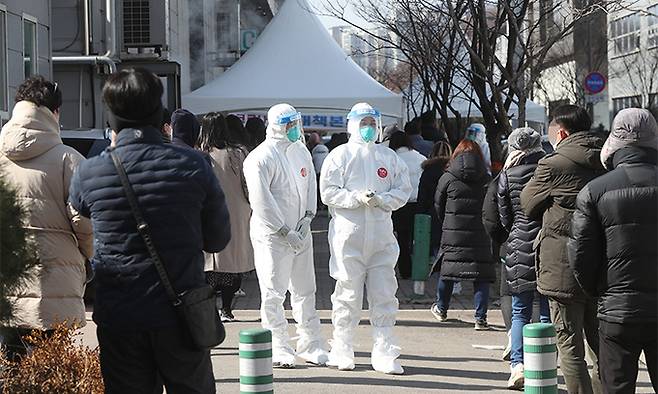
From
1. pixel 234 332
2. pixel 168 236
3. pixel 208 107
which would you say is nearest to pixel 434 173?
pixel 234 332

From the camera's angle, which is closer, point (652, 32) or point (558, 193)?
point (558, 193)

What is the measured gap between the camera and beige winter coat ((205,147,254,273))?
10750 mm

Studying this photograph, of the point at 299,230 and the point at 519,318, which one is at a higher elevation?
the point at 299,230

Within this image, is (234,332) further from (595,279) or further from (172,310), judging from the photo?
(172,310)

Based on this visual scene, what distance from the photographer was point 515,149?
8.62 m

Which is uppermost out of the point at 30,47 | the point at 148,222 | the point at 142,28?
the point at 142,28

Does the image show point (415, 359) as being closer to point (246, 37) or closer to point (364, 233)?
point (364, 233)

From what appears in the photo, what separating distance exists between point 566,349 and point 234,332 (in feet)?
14.6

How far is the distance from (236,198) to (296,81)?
8.64 meters

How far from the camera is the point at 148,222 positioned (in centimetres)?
477

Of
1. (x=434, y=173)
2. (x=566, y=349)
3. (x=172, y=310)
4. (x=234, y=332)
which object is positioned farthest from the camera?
(x=434, y=173)

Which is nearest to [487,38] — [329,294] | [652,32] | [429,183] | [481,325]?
[429,183]

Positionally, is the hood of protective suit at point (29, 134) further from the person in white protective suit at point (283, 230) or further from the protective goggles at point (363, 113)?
the protective goggles at point (363, 113)

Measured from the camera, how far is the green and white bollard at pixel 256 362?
5707 millimetres
